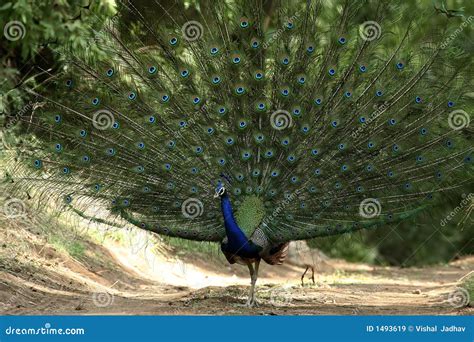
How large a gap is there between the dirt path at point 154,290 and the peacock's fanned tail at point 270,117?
1002 mm

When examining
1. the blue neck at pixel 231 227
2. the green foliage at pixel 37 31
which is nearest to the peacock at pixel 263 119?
the blue neck at pixel 231 227

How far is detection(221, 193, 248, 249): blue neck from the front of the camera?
898 centimetres

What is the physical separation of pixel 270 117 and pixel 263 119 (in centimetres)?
9

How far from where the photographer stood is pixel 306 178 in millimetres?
9188

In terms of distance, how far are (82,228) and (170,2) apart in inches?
210

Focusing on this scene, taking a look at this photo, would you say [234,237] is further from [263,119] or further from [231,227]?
[263,119]

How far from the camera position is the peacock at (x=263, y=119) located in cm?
901

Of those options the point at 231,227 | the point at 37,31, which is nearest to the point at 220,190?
the point at 231,227

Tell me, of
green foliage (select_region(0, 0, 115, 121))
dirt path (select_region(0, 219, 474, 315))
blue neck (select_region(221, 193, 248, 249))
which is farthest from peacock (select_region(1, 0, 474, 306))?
green foliage (select_region(0, 0, 115, 121))

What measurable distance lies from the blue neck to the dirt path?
788 mm

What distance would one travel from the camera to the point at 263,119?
916 cm

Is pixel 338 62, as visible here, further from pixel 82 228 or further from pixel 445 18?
pixel 82 228

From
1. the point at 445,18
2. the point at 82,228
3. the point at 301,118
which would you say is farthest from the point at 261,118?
the point at 82,228

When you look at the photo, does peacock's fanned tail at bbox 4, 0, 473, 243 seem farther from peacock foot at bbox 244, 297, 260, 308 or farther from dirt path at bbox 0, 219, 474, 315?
dirt path at bbox 0, 219, 474, 315
